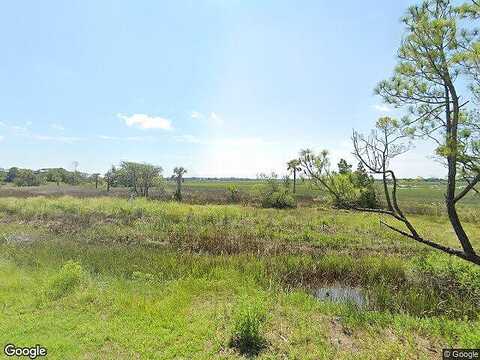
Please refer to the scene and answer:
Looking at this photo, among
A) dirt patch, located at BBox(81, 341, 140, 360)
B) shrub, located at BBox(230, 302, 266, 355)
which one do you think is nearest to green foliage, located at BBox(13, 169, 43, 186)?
dirt patch, located at BBox(81, 341, 140, 360)

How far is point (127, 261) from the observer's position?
12.0 meters

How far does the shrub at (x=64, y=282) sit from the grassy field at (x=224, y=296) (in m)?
0.03

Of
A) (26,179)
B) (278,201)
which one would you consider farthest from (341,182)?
(26,179)

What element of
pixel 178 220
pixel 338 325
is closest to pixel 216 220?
pixel 178 220

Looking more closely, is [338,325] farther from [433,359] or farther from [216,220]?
[216,220]

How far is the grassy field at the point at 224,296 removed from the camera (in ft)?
19.7

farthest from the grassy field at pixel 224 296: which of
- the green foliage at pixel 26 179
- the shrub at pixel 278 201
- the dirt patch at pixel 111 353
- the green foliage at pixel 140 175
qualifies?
the green foliage at pixel 26 179

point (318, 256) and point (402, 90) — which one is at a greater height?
point (402, 90)

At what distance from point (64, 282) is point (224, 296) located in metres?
4.07

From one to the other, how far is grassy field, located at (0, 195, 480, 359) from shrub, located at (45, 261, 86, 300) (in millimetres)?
26

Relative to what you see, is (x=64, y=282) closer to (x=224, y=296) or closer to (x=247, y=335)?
(x=224, y=296)

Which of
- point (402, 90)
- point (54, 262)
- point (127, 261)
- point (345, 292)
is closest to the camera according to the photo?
point (402, 90)

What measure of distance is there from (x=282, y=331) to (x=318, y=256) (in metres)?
8.20

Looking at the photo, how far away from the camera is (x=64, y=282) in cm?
843
